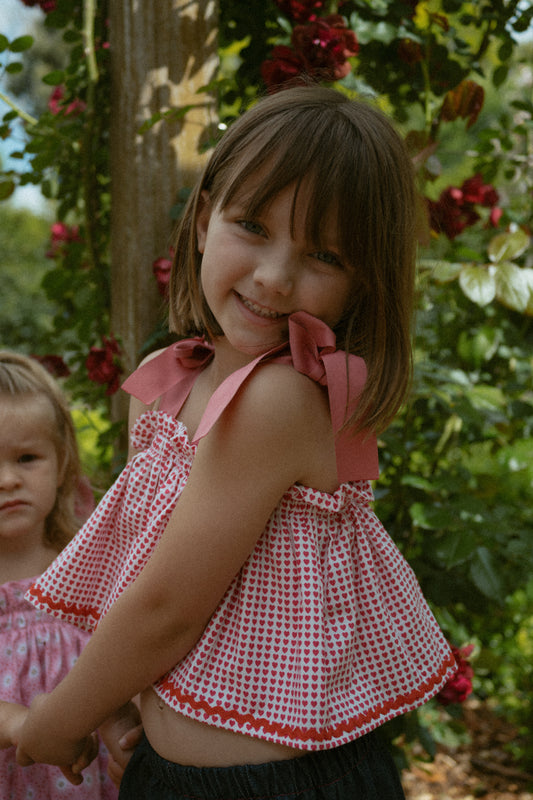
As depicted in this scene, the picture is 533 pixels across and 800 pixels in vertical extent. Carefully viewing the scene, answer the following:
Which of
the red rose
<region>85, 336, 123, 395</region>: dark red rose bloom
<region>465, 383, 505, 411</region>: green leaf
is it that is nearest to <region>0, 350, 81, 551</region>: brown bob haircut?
<region>85, 336, 123, 395</region>: dark red rose bloom

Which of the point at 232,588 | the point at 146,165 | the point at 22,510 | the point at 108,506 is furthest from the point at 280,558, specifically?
the point at 146,165

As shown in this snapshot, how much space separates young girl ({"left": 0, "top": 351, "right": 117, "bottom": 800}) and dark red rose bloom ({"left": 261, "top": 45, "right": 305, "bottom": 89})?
2.63ft

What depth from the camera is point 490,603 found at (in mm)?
2070

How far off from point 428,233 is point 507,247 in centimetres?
30

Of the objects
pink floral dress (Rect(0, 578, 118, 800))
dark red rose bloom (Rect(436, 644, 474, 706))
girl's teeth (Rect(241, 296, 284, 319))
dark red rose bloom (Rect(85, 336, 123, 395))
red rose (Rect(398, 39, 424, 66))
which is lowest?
dark red rose bloom (Rect(436, 644, 474, 706))

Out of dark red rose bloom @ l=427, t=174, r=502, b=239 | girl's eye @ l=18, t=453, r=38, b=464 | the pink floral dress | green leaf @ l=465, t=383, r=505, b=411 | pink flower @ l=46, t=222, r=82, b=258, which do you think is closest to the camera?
the pink floral dress

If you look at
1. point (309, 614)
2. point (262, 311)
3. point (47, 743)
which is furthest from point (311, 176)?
point (47, 743)

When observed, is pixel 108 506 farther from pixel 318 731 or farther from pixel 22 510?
pixel 318 731

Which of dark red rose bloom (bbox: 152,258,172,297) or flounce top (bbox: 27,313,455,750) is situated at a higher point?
dark red rose bloom (bbox: 152,258,172,297)

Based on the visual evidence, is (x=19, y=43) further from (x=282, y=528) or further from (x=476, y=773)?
(x=476, y=773)

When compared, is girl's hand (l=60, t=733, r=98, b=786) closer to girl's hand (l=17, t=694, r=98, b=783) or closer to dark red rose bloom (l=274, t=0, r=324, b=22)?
girl's hand (l=17, t=694, r=98, b=783)

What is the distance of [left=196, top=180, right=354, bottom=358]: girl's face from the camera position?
106 cm

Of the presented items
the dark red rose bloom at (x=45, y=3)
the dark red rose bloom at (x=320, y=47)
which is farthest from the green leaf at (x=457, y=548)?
the dark red rose bloom at (x=45, y=3)

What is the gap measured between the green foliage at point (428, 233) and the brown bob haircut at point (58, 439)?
358mm
